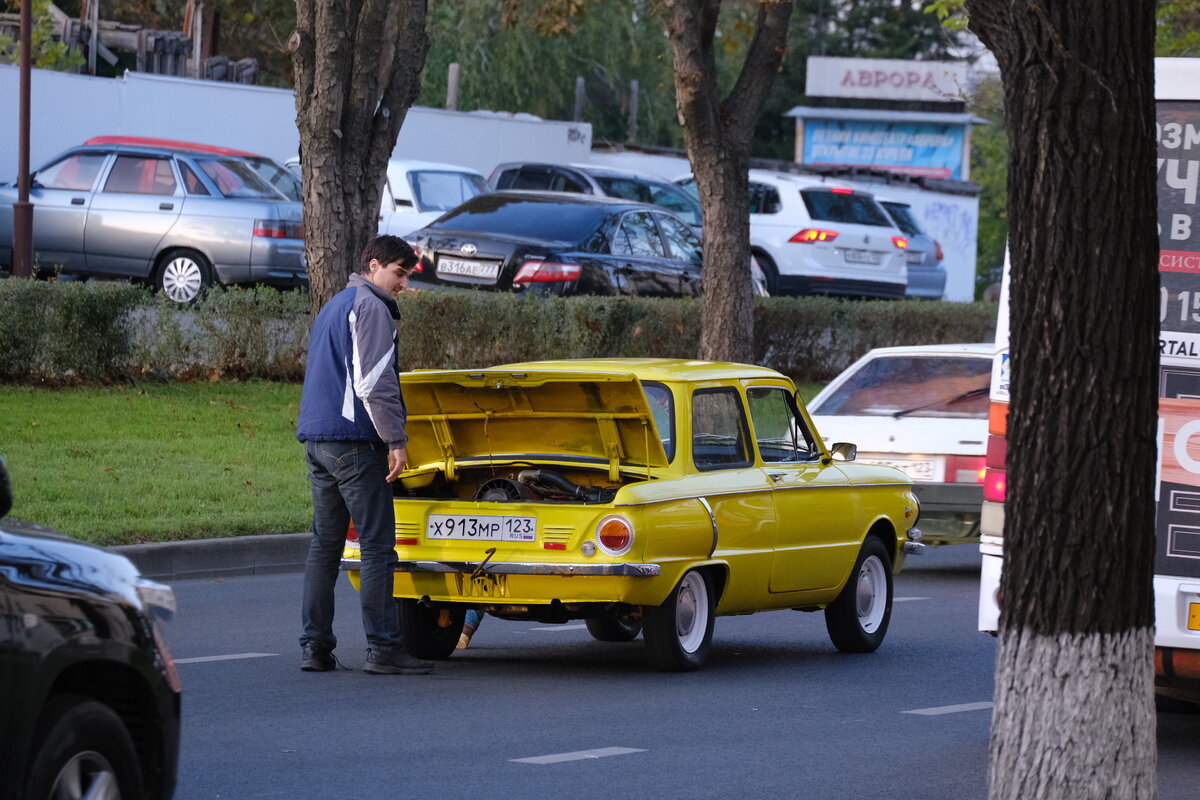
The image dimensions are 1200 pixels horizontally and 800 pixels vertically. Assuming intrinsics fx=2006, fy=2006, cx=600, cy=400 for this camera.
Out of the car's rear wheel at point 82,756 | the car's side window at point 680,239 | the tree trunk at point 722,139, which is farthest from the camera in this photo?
the car's side window at point 680,239

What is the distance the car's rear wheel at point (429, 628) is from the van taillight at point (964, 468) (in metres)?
4.28

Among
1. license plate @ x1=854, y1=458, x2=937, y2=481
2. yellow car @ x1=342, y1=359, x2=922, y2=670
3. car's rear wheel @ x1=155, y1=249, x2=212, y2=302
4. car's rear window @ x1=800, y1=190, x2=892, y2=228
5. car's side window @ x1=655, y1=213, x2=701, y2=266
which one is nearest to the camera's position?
yellow car @ x1=342, y1=359, x2=922, y2=670

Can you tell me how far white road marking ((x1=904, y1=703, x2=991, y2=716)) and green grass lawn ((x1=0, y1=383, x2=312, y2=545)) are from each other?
5483 mm

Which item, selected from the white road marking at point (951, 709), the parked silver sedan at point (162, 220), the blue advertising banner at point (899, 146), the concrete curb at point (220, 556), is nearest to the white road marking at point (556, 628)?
the concrete curb at point (220, 556)

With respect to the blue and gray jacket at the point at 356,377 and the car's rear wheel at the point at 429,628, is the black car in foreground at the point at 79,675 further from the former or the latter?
the car's rear wheel at the point at 429,628

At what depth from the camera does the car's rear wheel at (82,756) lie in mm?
4754

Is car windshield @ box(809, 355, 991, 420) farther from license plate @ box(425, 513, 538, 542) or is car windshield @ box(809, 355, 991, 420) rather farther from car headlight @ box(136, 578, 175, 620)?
car headlight @ box(136, 578, 175, 620)

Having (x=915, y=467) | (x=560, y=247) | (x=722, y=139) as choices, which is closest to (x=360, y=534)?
(x=915, y=467)

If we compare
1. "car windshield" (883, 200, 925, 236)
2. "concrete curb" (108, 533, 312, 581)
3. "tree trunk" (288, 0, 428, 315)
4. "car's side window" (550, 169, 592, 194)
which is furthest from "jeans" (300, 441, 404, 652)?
"car windshield" (883, 200, 925, 236)

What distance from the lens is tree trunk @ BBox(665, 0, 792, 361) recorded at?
18016mm

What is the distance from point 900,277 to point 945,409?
14.8 meters

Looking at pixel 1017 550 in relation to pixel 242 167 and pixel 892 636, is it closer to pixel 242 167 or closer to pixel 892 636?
pixel 892 636

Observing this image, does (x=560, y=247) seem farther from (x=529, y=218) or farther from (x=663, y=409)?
(x=663, y=409)

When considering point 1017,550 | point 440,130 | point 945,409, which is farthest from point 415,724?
point 440,130
